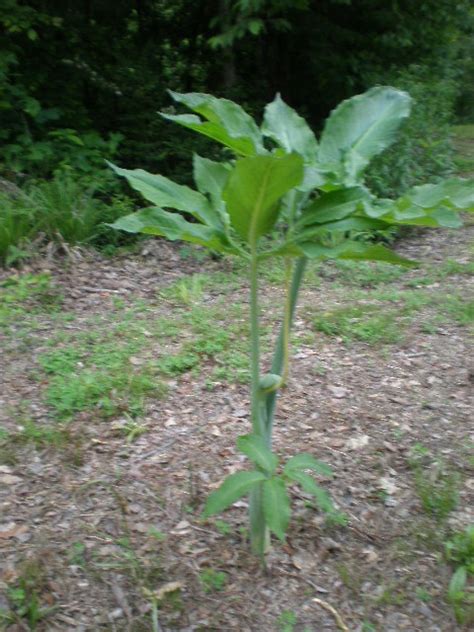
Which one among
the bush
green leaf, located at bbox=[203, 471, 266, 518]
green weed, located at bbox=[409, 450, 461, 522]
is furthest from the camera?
the bush

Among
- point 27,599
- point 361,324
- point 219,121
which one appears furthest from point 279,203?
point 361,324

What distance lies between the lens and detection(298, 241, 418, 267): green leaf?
80.6 inches

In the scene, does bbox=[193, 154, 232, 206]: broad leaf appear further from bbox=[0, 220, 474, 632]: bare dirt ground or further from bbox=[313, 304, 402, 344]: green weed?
bbox=[313, 304, 402, 344]: green weed

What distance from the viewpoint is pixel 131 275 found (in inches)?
222

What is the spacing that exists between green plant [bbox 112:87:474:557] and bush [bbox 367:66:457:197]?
489 cm

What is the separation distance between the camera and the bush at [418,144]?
24.5 feet

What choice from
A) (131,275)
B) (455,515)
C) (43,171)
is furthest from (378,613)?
(43,171)

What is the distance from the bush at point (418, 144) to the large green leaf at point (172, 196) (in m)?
5.18

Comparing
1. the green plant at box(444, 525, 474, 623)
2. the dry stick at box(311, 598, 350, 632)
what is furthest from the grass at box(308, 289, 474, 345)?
the dry stick at box(311, 598, 350, 632)

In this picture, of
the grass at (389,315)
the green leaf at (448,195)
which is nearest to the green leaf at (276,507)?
the green leaf at (448,195)

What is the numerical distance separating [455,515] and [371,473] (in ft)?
1.44

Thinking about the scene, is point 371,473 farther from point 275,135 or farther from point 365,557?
point 275,135

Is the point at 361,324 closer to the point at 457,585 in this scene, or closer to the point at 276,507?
the point at 457,585

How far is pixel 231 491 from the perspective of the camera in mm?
2279
